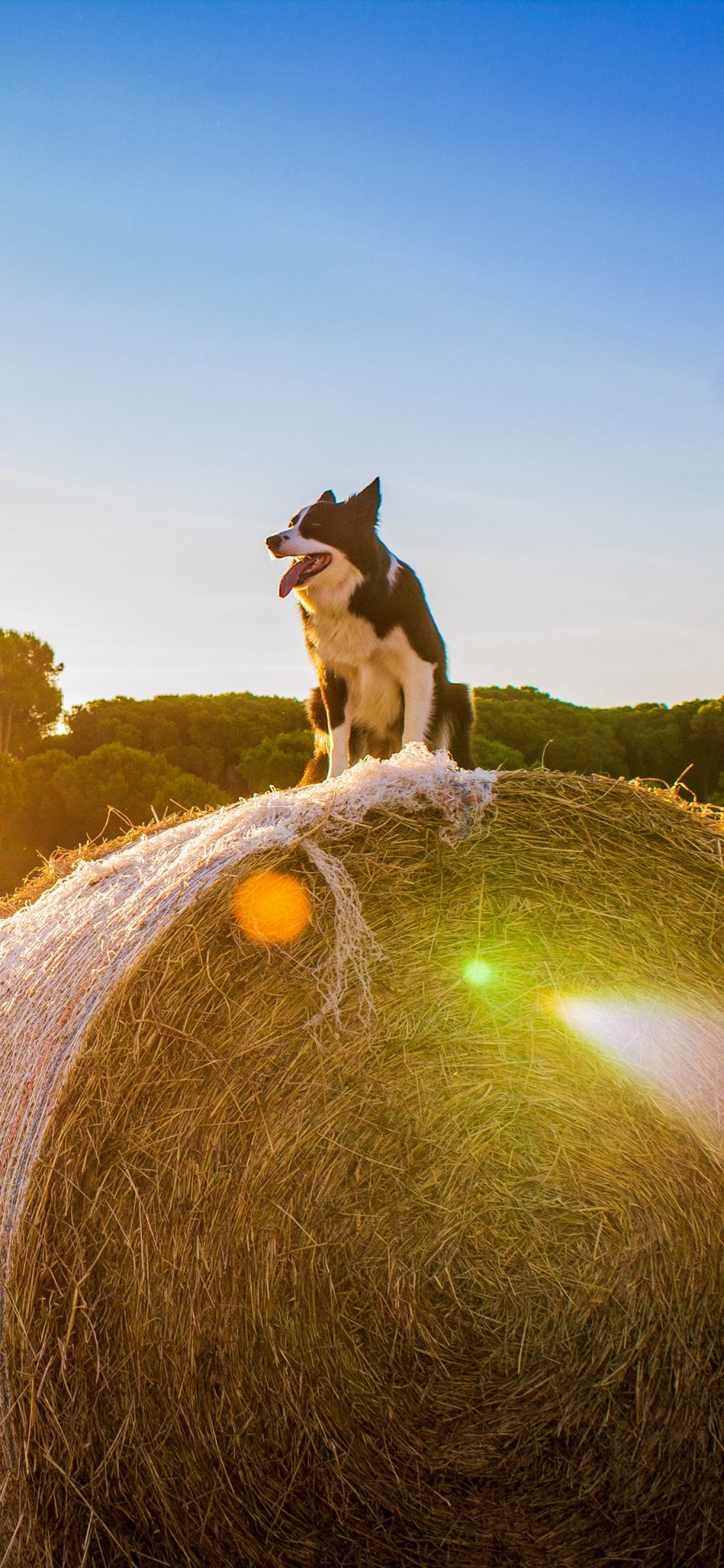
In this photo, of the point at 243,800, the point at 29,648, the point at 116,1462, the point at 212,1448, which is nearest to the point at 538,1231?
the point at 212,1448

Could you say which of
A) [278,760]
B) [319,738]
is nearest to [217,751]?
[278,760]

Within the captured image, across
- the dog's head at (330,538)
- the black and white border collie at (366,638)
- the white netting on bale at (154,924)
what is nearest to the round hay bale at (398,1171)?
the white netting on bale at (154,924)

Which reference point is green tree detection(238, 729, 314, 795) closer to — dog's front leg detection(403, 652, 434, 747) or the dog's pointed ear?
dog's front leg detection(403, 652, 434, 747)

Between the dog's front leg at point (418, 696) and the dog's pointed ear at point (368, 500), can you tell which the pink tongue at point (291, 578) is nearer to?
the dog's pointed ear at point (368, 500)

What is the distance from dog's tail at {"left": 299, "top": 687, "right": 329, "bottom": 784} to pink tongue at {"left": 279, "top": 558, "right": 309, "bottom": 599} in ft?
2.60

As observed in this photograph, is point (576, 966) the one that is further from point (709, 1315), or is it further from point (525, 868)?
point (709, 1315)

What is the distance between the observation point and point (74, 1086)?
6.89 ft

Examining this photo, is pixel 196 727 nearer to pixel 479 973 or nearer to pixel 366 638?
pixel 366 638

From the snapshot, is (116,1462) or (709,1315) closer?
(116,1462)

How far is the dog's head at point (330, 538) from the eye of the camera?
15.9 feet

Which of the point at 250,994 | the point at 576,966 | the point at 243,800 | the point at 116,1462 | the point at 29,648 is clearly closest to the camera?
the point at 116,1462

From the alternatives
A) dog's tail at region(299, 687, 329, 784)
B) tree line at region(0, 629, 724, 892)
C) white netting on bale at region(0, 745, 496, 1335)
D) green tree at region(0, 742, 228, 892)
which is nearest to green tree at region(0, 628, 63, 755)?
tree line at region(0, 629, 724, 892)

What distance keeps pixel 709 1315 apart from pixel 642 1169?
13.0 inches

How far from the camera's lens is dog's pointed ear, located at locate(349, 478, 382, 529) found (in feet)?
16.2
